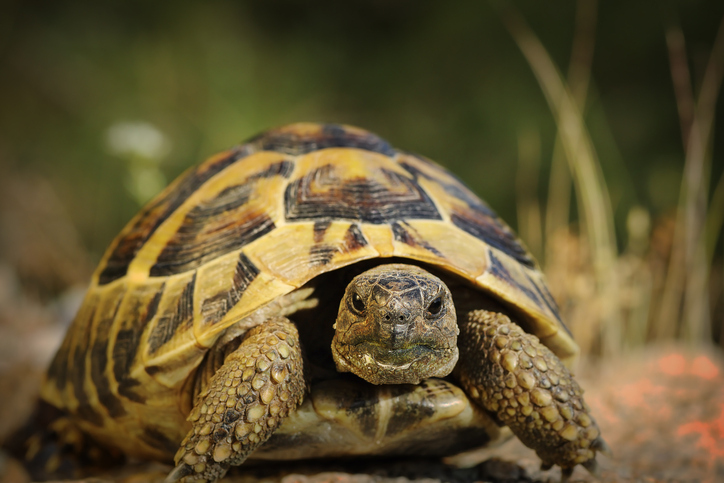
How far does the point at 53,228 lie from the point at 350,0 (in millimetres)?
5787

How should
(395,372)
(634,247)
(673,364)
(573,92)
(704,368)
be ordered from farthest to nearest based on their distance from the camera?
(573,92)
(634,247)
(673,364)
(704,368)
(395,372)

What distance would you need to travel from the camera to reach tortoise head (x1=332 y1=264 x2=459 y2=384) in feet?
4.71

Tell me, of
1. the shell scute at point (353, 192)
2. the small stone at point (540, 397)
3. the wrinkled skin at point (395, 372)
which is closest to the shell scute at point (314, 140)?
the shell scute at point (353, 192)

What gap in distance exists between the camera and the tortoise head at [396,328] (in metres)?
1.44

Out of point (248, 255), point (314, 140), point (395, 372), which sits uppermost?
point (314, 140)

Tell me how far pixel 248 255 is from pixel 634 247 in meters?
3.20

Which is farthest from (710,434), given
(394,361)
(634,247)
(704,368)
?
(394,361)

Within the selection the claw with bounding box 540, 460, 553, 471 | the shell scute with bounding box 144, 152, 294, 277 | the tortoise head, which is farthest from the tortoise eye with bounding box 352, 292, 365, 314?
the claw with bounding box 540, 460, 553, 471

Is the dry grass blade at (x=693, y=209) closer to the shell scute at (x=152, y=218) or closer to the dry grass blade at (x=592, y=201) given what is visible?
the dry grass blade at (x=592, y=201)

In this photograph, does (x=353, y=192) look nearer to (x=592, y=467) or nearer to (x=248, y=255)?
(x=248, y=255)

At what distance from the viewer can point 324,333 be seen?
1.85m

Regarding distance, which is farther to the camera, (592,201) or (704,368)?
(704,368)

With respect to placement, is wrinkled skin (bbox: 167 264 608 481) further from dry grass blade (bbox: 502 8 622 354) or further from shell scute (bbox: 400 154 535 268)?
dry grass blade (bbox: 502 8 622 354)

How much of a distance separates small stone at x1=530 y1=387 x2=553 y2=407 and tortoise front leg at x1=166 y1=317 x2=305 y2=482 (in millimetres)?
757
